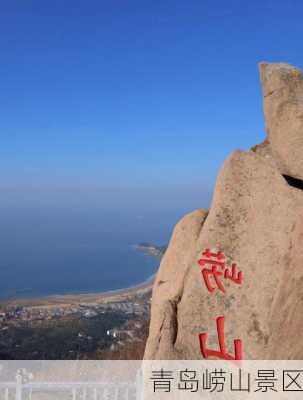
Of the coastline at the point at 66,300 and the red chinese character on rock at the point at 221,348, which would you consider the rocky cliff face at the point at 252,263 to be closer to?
the red chinese character on rock at the point at 221,348

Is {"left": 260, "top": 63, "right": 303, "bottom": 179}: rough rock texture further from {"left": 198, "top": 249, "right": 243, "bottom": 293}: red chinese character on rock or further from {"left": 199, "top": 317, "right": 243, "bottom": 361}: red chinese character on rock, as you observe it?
{"left": 199, "top": 317, "right": 243, "bottom": 361}: red chinese character on rock

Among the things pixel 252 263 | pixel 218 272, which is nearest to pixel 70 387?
pixel 218 272

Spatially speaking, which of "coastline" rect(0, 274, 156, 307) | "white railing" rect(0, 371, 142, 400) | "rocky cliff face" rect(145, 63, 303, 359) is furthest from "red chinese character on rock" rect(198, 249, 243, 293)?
"coastline" rect(0, 274, 156, 307)

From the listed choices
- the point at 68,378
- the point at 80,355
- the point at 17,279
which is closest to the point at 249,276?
the point at 68,378

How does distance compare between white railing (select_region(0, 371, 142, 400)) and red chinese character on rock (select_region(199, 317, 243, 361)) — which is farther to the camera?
white railing (select_region(0, 371, 142, 400))

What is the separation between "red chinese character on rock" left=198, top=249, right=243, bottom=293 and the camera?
17.1 feet

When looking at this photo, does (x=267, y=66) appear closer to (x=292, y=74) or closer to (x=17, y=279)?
(x=292, y=74)

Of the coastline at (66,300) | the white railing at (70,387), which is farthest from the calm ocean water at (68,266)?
the white railing at (70,387)

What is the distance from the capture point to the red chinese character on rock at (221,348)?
5.10 metres

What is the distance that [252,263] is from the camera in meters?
5.19

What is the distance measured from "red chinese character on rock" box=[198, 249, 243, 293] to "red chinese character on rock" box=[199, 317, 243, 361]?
0.37 meters

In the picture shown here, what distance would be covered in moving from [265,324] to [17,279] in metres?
51.3

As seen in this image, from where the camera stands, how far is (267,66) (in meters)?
5.23

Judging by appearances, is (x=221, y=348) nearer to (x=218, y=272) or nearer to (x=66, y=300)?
(x=218, y=272)
